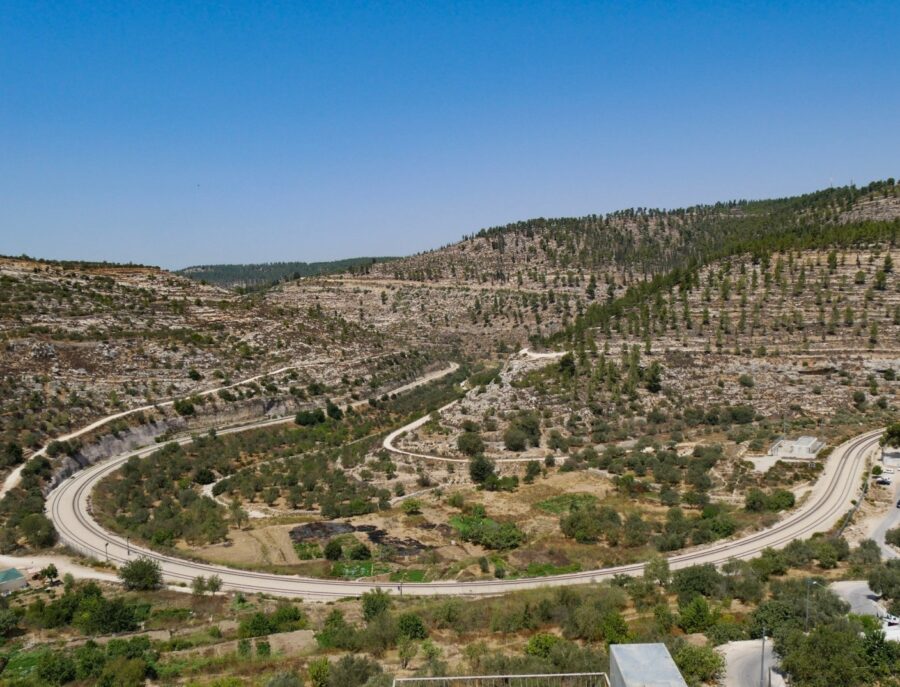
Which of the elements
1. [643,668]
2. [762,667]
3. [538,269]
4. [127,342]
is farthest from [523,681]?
[538,269]

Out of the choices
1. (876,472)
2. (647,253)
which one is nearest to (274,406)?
(876,472)

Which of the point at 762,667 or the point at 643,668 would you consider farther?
the point at 762,667

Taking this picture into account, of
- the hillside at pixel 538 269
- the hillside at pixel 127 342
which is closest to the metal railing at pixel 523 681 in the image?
the hillside at pixel 127 342

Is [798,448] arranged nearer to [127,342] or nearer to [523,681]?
[523,681]

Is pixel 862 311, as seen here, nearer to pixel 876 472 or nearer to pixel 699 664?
pixel 876 472

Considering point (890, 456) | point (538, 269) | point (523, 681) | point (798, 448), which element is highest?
point (538, 269)

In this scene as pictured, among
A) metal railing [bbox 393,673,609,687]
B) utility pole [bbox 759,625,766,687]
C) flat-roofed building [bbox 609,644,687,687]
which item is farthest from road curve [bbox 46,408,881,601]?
flat-roofed building [bbox 609,644,687,687]

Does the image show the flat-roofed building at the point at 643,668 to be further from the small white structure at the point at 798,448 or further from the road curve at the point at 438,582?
the small white structure at the point at 798,448
